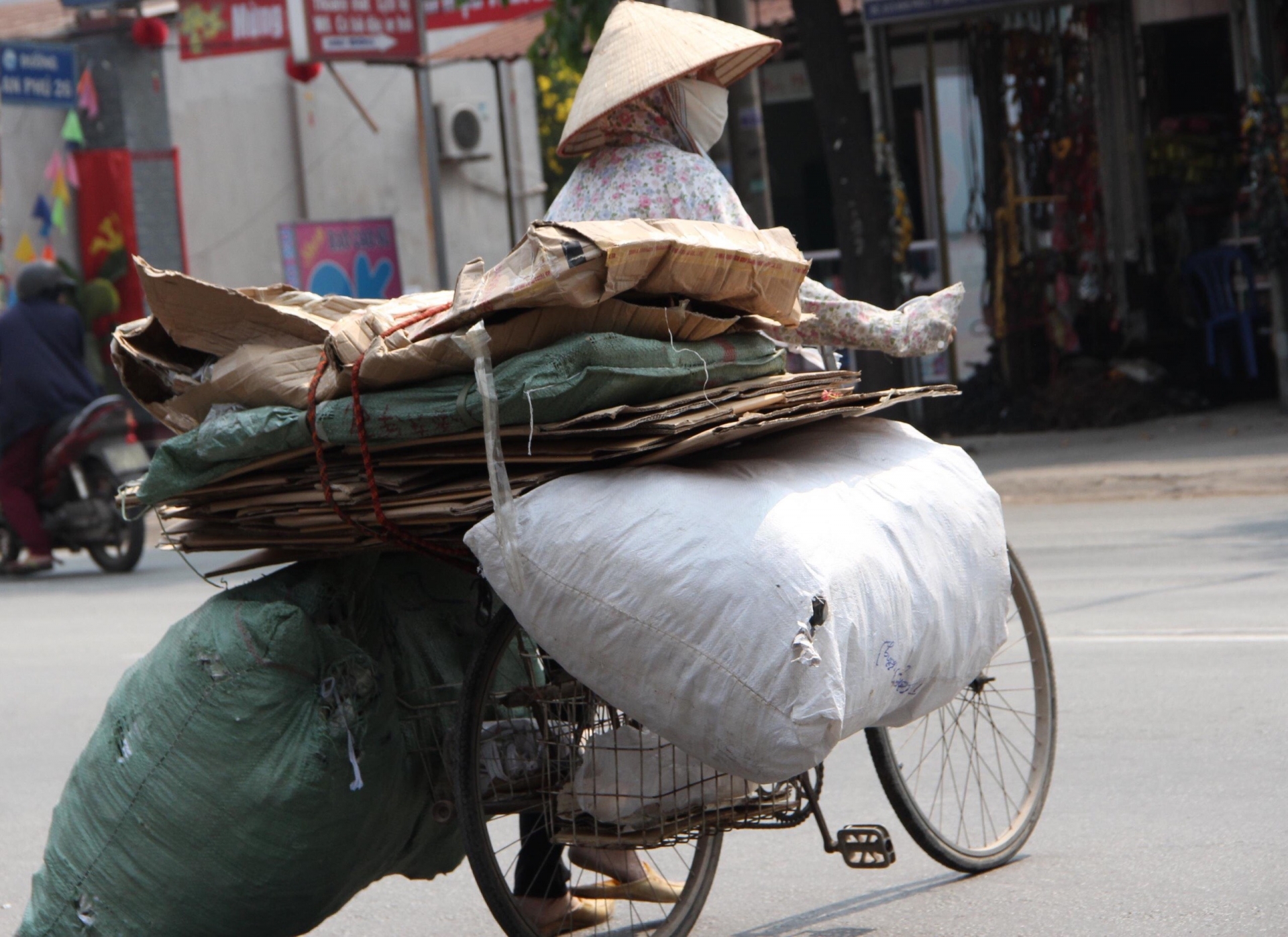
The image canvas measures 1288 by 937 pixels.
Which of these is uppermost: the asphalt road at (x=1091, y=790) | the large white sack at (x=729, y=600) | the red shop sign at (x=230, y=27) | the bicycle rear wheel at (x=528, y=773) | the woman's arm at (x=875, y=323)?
the red shop sign at (x=230, y=27)

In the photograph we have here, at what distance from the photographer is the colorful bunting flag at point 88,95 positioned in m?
15.4

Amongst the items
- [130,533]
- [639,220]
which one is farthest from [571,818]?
[130,533]

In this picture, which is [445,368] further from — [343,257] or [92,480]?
[343,257]

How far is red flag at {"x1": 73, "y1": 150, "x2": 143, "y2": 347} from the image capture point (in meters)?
15.5

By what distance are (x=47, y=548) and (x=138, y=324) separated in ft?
23.8

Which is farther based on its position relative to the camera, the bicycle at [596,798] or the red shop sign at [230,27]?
the red shop sign at [230,27]

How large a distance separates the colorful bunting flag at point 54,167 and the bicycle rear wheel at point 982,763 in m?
13.5

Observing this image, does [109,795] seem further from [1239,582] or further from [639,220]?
[1239,582]

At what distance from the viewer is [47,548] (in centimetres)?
973

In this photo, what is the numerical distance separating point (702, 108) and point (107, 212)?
43.5ft

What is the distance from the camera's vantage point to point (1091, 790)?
4.18m

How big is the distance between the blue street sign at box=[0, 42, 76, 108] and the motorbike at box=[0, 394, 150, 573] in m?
5.54

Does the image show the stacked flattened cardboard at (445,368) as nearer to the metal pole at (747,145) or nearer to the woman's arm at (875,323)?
the woman's arm at (875,323)

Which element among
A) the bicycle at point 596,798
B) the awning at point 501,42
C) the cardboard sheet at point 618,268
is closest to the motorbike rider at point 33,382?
the bicycle at point 596,798
